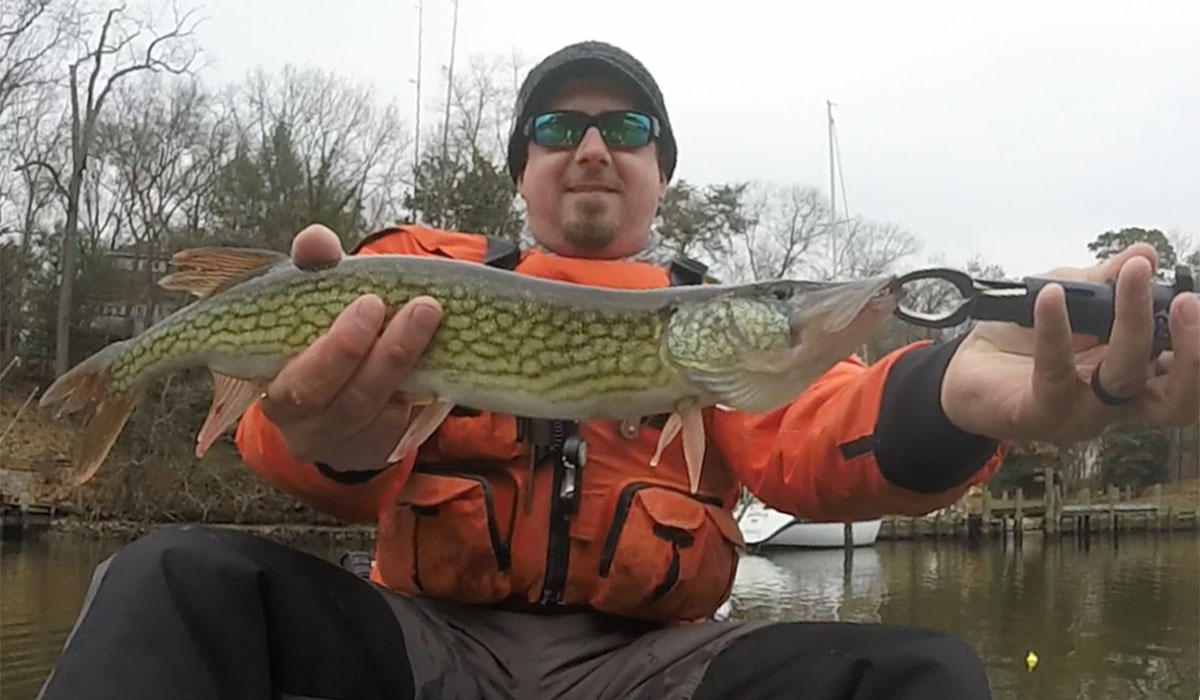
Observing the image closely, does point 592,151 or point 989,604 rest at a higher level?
point 592,151

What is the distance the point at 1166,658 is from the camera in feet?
37.2

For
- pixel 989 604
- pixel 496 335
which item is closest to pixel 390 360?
pixel 496 335

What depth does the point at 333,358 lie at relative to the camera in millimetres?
1712

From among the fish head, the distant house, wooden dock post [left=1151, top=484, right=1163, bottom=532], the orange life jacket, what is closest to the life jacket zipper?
the orange life jacket

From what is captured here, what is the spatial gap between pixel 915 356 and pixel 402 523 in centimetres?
104

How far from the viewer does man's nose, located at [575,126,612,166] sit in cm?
267

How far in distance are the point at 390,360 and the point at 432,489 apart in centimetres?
45

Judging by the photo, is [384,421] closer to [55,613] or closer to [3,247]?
[55,613]

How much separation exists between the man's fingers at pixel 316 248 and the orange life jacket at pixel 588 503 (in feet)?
1.16

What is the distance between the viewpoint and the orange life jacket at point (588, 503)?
2.05m

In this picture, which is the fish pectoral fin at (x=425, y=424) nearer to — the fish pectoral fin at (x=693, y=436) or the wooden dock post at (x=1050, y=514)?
the fish pectoral fin at (x=693, y=436)

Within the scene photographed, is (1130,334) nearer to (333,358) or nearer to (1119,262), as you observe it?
(1119,262)

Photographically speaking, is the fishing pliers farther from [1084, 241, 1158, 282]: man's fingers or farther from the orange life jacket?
the orange life jacket

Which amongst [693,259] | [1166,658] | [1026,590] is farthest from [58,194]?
[693,259]
